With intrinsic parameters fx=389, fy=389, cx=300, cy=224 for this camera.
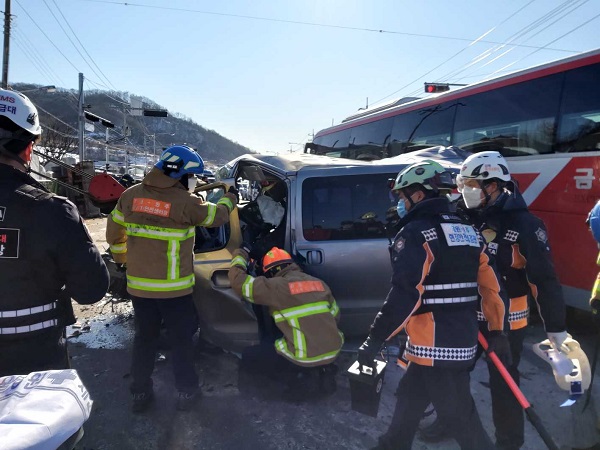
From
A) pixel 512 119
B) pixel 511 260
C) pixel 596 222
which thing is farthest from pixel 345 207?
pixel 512 119

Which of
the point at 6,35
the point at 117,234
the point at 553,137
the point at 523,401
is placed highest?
the point at 6,35

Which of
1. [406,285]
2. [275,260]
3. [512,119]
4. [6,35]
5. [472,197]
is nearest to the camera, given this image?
[406,285]

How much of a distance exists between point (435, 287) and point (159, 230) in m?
1.94

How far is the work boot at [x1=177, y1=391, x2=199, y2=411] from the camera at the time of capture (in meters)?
3.02

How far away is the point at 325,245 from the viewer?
3477 mm

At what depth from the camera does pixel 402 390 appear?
2322 millimetres

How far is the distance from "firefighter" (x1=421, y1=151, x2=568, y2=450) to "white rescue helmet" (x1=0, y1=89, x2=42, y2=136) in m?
2.49

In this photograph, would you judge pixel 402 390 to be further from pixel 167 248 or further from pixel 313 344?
pixel 167 248

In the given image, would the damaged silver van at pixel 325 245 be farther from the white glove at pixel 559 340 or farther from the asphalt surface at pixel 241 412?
the white glove at pixel 559 340

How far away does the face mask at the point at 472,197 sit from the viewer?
2.67 meters

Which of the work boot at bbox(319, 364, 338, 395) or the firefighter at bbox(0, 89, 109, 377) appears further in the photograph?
the work boot at bbox(319, 364, 338, 395)

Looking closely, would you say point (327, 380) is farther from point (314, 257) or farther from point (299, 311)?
point (314, 257)

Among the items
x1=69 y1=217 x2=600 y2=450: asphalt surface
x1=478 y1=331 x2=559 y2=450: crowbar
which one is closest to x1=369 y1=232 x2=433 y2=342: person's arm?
x1=478 y1=331 x2=559 y2=450: crowbar

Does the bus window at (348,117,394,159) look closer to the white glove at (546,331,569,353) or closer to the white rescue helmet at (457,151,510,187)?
the white rescue helmet at (457,151,510,187)
